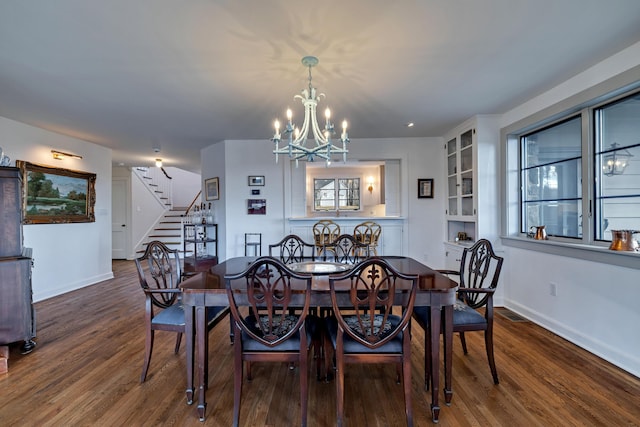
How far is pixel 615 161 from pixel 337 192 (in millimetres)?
5318

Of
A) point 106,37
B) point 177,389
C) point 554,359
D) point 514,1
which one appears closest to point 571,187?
point 554,359

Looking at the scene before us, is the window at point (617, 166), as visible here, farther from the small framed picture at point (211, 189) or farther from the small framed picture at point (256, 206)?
the small framed picture at point (211, 189)

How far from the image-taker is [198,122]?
13.4 ft

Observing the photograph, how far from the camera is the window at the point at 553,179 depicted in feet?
9.95

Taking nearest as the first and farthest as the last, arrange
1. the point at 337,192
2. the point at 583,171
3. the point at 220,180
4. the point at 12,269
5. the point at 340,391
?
the point at 340,391 → the point at 12,269 → the point at 583,171 → the point at 220,180 → the point at 337,192

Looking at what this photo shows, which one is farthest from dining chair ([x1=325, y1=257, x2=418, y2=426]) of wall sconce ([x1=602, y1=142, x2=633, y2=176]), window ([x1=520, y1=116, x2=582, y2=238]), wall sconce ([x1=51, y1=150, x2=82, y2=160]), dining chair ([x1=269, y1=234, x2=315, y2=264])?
wall sconce ([x1=51, y1=150, x2=82, y2=160])

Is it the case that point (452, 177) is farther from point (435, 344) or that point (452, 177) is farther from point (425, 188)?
point (435, 344)

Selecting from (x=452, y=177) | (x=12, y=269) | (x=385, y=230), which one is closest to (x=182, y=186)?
(x=385, y=230)

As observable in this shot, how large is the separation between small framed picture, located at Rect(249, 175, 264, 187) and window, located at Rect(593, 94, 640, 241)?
14.0 feet

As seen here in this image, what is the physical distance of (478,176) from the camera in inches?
156

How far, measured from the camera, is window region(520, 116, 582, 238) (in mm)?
3031

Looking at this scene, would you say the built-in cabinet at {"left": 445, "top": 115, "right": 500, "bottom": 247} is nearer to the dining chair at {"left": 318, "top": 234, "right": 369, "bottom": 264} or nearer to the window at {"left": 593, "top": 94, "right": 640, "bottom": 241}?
the window at {"left": 593, "top": 94, "right": 640, "bottom": 241}

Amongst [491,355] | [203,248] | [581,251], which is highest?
[581,251]

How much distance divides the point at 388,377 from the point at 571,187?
2643 mm
